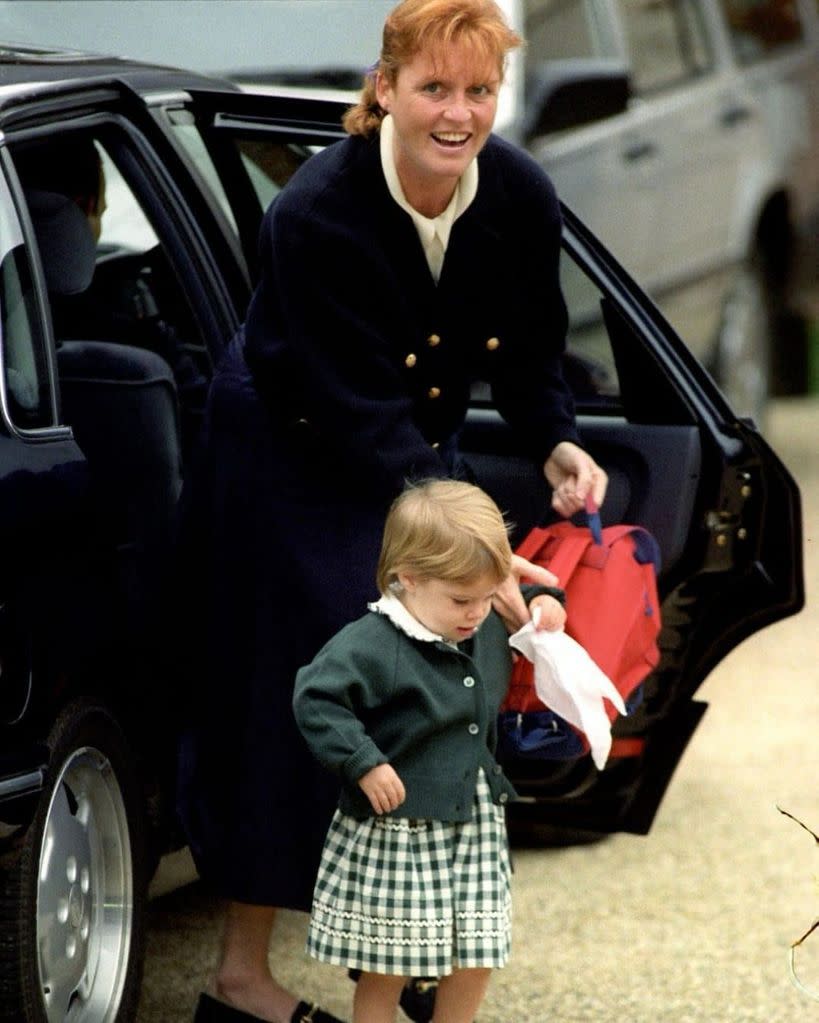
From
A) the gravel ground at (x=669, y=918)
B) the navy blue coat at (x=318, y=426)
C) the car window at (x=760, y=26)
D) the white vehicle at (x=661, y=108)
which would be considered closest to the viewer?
the navy blue coat at (x=318, y=426)

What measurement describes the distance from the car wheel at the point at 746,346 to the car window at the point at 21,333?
492 centimetres

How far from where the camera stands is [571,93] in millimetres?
6633

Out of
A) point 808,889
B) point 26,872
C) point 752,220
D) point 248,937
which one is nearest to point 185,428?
point 248,937

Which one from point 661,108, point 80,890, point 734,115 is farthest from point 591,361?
point 734,115

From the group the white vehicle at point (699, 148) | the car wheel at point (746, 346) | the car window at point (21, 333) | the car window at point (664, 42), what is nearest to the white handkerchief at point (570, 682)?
the car window at point (21, 333)

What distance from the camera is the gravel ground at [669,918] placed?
3.97 m

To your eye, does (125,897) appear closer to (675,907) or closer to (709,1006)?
(709,1006)

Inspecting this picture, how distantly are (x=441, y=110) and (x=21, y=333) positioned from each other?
0.71 metres

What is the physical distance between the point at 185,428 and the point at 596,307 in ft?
2.74

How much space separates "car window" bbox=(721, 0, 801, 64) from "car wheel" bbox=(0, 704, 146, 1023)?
218 inches

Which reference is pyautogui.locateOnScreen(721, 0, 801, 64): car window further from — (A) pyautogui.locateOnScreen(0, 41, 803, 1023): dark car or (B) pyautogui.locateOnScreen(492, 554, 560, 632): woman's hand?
(B) pyautogui.locateOnScreen(492, 554, 560, 632): woman's hand

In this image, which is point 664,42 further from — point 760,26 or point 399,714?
point 399,714

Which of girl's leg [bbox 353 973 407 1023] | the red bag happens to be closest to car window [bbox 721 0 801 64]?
the red bag

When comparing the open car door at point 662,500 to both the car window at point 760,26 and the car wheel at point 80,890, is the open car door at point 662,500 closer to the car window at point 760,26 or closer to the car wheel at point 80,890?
the car wheel at point 80,890
